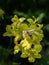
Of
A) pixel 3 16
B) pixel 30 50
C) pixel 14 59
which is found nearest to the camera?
pixel 30 50

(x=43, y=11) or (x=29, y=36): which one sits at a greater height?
(x=43, y=11)

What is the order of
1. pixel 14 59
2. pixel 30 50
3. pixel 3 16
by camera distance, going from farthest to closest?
1. pixel 3 16
2. pixel 14 59
3. pixel 30 50

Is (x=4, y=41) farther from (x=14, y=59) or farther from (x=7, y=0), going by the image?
(x=7, y=0)

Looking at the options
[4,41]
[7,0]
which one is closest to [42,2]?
[7,0]

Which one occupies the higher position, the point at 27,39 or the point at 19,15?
the point at 19,15

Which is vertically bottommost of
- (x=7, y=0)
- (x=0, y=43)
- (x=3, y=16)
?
(x=0, y=43)

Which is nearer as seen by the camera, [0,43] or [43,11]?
[0,43]

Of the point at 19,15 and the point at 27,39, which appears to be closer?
the point at 27,39
